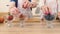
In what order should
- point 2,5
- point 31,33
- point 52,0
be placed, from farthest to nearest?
→ 1. point 2,5
2. point 52,0
3. point 31,33

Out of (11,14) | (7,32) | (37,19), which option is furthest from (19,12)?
(37,19)

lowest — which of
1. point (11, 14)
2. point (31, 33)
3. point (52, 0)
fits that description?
point (31, 33)

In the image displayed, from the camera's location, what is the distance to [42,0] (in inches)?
54.0

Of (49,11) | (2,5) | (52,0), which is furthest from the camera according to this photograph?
(2,5)

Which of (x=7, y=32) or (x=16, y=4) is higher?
(x=16, y=4)

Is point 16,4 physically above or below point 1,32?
above

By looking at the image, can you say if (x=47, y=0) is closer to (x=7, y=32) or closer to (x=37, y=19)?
(x=37, y=19)

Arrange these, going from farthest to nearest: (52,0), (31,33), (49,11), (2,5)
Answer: (2,5) < (52,0) < (49,11) < (31,33)

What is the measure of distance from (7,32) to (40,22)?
→ 15.7 inches

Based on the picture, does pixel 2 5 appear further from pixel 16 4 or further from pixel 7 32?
pixel 7 32

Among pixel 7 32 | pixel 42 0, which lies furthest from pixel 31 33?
pixel 42 0

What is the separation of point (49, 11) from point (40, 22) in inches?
10.0

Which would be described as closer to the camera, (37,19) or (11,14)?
(11,14)

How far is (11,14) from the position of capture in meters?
1.14
